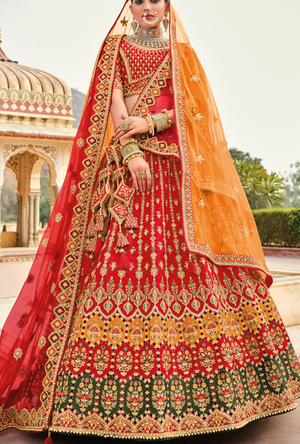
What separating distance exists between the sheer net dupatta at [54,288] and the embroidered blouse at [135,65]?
0.12 ft

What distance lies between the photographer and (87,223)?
1.64 metres

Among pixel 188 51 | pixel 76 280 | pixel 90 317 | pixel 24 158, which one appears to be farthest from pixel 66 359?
pixel 24 158

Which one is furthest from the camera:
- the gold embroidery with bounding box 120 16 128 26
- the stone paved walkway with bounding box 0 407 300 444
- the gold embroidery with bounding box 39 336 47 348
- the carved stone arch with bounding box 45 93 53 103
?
the carved stone arch with bounding box 45 93 53 103

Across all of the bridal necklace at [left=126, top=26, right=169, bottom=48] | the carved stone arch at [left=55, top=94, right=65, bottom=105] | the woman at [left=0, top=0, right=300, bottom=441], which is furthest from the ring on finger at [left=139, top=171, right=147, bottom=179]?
the carved stone arch at [left=55, top=94, right=65, bottom=105]

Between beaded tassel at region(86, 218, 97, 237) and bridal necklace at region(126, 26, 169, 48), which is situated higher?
bridal necklace at region(126, 26, 169, 48)

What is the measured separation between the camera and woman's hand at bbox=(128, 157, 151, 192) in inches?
60.4

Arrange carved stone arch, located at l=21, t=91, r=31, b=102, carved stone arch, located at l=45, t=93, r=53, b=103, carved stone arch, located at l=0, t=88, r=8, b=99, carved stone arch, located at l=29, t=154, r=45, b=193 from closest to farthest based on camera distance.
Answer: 1. carved stone arch, located at l=0, t=88, r=8, b=99
2. carved stone arch, located at l=21, t=91, r=31, b=102
3. carved stone arch, located at l=45, t=93, r=53, b=103
4. carved stone arch, located at l=29, t=154, r=45, b=193

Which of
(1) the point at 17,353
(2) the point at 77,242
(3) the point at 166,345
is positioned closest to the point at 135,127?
(2) the point at 77,242

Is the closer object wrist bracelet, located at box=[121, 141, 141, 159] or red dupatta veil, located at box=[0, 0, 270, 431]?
red dupatta veil, located at box=[0, 0, 270, 431]

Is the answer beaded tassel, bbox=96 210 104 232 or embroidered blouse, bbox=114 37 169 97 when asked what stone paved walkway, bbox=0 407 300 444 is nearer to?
beaded tassel, bbox=96 210 104 232

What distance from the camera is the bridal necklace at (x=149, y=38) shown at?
1756 mm

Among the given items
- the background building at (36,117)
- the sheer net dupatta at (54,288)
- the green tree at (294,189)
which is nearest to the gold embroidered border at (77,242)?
the sheer net dupatta at (54,288)

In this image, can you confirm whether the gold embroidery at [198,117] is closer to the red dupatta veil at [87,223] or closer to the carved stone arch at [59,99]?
the red dupatta veil at [87,223]

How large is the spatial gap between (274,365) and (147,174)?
2.69 ft
